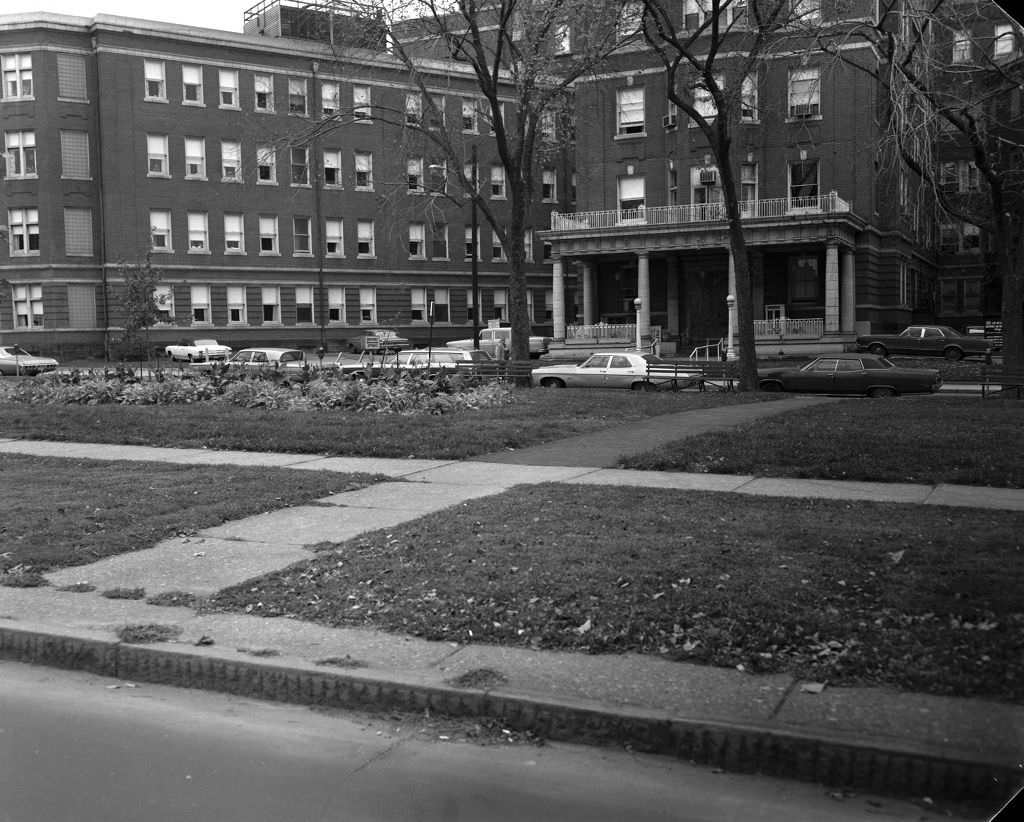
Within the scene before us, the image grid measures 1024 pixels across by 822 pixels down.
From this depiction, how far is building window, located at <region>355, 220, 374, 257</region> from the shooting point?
62.4m

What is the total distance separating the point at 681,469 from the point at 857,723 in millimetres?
8044

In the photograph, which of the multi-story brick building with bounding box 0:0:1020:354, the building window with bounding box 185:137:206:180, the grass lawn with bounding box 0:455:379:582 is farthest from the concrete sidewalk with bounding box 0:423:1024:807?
the building window with bounding box 185:137:206:180

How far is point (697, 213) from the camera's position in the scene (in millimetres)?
49844

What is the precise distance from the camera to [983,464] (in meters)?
11.7

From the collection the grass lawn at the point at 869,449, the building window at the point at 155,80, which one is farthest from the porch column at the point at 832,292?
the building window at the point at 155,80

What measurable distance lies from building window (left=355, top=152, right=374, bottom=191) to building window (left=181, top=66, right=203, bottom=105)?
9782mm

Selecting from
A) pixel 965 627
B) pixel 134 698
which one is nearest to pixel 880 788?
pixel 965 627

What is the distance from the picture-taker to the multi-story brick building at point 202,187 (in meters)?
53.7

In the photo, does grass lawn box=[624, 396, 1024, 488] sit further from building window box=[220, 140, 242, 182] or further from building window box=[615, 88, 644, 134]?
building window box=[220, 140, 242, 182]

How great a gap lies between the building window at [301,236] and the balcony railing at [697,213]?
16305 mm

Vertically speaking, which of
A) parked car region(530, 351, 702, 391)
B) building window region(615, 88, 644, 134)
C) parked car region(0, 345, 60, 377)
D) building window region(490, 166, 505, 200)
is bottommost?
parked car region(530, 351, 702, 391)

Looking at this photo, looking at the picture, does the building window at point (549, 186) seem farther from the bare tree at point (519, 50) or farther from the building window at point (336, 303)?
the bare tree at point (519, 50)

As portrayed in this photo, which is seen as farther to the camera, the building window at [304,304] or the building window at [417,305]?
the building window at [417,305]

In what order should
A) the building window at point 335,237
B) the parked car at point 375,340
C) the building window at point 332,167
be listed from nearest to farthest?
the parked car at point 375,340 → the building window at point 332,167 → the building window at point 335,237
